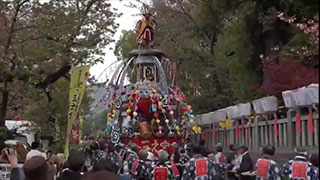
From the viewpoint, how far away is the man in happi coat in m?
10.9

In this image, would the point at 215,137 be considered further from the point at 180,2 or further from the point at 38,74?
the point at 180,2

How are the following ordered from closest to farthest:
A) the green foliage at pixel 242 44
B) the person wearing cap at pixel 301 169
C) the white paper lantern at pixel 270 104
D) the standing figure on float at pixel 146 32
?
1. the person wearing cap at pixel 301 169
2. the white paper lantern at pixel 270 104
3. the green foliage at pixel 242 44
4. the standing figure on float at pixel 146 32

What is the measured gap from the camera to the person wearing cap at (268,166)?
10.9 metres

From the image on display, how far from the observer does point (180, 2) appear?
113 feet

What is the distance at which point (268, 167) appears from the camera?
11.0 m

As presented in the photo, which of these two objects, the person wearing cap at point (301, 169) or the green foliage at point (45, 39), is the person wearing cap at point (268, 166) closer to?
the person wearing cap at point (301, 169)

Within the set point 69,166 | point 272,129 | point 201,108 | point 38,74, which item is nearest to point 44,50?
point 38,74

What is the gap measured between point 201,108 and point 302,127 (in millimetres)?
20390

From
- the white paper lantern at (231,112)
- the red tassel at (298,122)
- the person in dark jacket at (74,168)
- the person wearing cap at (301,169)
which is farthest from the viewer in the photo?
the white paper lantern at (231,112)

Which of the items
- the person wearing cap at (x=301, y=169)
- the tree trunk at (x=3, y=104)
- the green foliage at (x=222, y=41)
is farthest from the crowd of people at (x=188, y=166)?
the green foliage at (x=222, y=41)

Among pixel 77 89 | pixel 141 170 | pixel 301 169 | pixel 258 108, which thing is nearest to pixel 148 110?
pixel 258 108

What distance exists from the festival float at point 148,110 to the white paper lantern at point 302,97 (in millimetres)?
10635

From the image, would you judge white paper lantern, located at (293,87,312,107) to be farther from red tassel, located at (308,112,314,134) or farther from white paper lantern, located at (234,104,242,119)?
white paper lantern, located at (234,104,242,119)

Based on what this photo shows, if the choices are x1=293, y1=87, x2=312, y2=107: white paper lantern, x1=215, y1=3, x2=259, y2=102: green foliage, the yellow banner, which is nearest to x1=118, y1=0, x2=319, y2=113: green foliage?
x1=215, y1=3, x2=259, y2=102: green foliage
